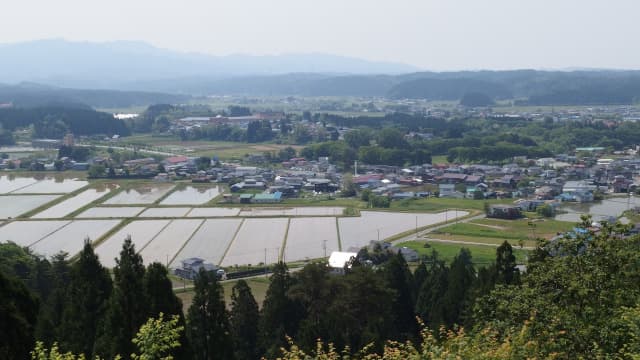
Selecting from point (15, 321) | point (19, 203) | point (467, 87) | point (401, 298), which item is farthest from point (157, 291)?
point (467, 87)

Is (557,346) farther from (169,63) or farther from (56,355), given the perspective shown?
(169,63)

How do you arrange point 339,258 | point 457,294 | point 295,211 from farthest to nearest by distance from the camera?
point 295,211, point 339,258, point 457,294

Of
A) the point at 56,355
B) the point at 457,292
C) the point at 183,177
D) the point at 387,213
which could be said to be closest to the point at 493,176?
the point at 387,213

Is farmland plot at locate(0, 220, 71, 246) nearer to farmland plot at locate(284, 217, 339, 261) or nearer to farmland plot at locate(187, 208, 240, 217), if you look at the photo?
farmland plot at locate(187, 208, 240, 217)

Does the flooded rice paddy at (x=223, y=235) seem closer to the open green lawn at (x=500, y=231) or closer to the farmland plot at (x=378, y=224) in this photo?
the farmland plot at (x=378, y=224)

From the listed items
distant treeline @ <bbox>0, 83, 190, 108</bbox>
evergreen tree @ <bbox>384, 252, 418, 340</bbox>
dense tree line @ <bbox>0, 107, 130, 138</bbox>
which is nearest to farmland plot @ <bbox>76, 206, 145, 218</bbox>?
evergreen tree @ <bbox>384, 252, 418, 340</bbox>

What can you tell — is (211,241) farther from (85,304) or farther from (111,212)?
(85,304)
